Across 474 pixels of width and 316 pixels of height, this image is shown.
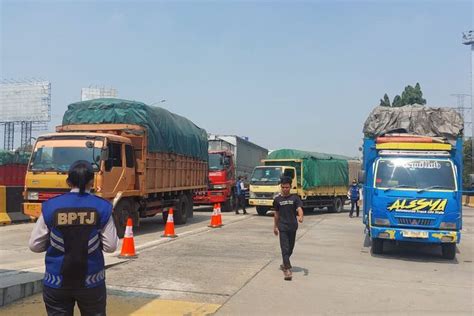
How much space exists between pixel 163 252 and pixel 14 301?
14.9ft

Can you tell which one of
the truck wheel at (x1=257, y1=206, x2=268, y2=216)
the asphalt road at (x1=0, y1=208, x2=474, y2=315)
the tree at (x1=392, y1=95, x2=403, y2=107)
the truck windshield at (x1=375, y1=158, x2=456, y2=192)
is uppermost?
the tree at (x1=392, y1=95, x2=403, y2=107)

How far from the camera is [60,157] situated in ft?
41.3

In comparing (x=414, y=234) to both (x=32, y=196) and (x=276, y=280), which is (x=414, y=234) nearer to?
(x=276, y=280)

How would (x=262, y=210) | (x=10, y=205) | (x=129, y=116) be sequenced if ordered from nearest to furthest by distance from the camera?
(x=129, y=116), (x=10, y=205), (x=262, y=210)

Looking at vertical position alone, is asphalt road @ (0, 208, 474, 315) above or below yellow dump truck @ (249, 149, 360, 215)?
below

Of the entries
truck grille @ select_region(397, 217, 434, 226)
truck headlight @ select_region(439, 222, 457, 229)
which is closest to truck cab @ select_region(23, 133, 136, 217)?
truck grille @ select_region(397, 217, 434, 226)

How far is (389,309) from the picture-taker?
677cm

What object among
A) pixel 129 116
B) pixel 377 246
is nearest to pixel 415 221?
pixel 377 246

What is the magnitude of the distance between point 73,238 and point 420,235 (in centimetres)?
864

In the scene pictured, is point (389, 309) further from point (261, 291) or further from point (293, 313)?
point (261, 291)

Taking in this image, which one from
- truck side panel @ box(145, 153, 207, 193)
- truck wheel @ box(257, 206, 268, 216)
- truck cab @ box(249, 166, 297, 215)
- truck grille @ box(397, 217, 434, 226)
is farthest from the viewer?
truck wheel @ box(257, 206, 268, 216)

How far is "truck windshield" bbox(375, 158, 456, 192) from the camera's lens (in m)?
11.1

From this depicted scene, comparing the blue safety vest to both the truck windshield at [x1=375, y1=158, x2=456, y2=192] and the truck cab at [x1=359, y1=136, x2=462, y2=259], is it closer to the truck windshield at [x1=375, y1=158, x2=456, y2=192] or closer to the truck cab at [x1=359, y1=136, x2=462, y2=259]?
the truck cab at [x1=359, y1=136, x2=462, y2=259]

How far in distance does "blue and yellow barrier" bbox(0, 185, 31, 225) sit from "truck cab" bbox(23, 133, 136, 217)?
188 inches
